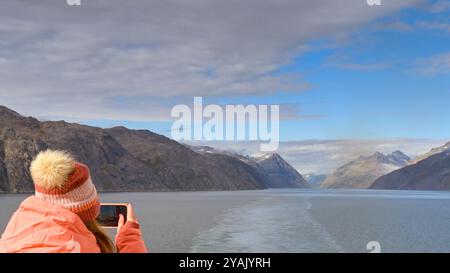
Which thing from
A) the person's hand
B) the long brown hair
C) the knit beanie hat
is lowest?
the long brown hair

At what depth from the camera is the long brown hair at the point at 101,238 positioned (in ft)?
10.7

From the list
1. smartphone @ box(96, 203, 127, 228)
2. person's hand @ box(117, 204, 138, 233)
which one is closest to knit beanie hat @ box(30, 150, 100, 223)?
person's hand @ box(117, 204, 138, 233)

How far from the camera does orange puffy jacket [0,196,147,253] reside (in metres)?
3.02

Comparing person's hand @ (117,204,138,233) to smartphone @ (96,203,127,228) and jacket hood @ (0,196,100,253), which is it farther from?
jacket hood @ (0,196,100,253)

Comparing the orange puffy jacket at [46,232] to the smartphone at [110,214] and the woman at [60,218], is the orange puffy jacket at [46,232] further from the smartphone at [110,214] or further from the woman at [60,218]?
the smartphone at [110,214]

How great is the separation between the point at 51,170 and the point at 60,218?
287mm

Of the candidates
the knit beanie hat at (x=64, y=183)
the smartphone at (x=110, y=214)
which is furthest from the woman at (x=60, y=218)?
the smartphone at (x=110, y=214)

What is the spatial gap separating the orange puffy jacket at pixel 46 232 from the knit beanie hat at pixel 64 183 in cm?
7

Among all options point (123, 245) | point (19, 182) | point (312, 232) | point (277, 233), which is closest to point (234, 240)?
point (277, 233)

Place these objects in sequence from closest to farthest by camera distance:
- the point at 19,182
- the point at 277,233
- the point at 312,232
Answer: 1. the point at 277,233
2. the point at 312,232
3. the point at 19,182

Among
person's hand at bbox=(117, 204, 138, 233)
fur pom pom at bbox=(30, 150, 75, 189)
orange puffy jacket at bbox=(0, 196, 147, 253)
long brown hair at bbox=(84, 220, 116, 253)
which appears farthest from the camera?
person's hand at bbox=(117, 204, 138, 233)
